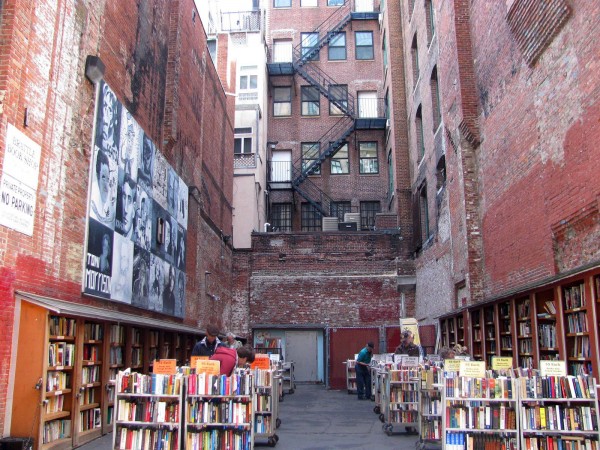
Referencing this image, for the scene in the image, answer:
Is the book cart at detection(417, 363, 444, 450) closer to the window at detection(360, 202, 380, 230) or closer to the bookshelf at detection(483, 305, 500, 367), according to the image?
the bookshelf at detection(483, 305, 500, 367)

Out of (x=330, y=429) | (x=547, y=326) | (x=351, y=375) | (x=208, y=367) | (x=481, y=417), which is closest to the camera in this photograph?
(x=481, y=417)

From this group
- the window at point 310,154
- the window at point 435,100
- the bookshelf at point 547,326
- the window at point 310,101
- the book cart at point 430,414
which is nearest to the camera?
the book cart at point 430,414

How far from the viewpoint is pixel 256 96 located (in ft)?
104

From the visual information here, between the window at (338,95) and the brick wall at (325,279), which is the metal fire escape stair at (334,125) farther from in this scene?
the brick wall at (325,279)

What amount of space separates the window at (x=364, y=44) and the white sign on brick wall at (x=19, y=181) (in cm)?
2847

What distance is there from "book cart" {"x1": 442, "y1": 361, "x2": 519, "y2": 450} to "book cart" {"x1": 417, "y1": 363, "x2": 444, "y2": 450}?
1.43 m

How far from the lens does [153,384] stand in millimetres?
8125

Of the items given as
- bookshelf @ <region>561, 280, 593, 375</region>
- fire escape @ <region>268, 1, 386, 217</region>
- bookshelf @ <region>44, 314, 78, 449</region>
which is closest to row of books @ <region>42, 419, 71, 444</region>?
bookshelf @ <region>44, 314, 78, 449</region>

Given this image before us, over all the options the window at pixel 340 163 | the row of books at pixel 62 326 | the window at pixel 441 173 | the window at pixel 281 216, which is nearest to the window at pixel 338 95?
the window at pixel 340 163

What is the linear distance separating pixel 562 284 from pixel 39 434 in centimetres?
825

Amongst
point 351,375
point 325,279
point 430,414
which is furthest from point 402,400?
point 325,279

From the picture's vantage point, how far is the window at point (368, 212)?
1296 inches

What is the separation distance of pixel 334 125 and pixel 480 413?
27385 millimetres

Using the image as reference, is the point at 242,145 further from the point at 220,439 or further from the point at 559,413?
the point at 559,413
